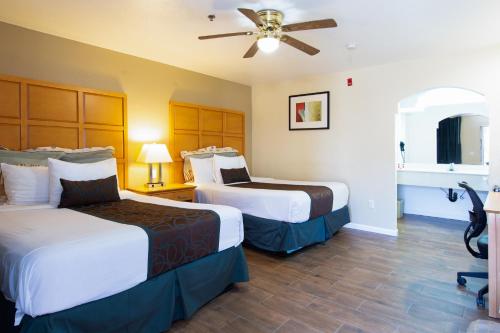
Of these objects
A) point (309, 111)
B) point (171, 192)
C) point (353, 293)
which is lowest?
point (353, 293)

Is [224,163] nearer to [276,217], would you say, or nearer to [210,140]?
[210,140]

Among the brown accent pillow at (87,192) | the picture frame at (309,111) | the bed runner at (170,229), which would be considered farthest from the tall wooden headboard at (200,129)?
the bed runner at (170,229)

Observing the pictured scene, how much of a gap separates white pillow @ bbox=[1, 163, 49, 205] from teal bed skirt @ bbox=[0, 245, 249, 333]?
1.22 metres

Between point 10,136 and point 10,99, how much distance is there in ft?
1.18

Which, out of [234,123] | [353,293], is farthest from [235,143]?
[353,293]

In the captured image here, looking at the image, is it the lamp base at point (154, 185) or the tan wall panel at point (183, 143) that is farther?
the tan wall panel at point (183, 143)

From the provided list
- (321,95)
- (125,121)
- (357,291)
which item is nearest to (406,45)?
(321,95)

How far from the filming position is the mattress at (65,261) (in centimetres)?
145

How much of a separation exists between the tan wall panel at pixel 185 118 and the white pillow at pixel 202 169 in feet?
1.76

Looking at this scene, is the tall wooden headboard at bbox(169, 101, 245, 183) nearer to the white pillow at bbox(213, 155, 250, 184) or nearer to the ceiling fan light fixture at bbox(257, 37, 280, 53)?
the white pillow at bbox(213, 155, 250, 184)

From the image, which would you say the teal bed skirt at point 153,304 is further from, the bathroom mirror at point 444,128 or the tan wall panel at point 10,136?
the bathroom mirror at point 444,128

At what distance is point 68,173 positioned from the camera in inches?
109

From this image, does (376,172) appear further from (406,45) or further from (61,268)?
(61,268)

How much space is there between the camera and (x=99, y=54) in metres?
3.65
